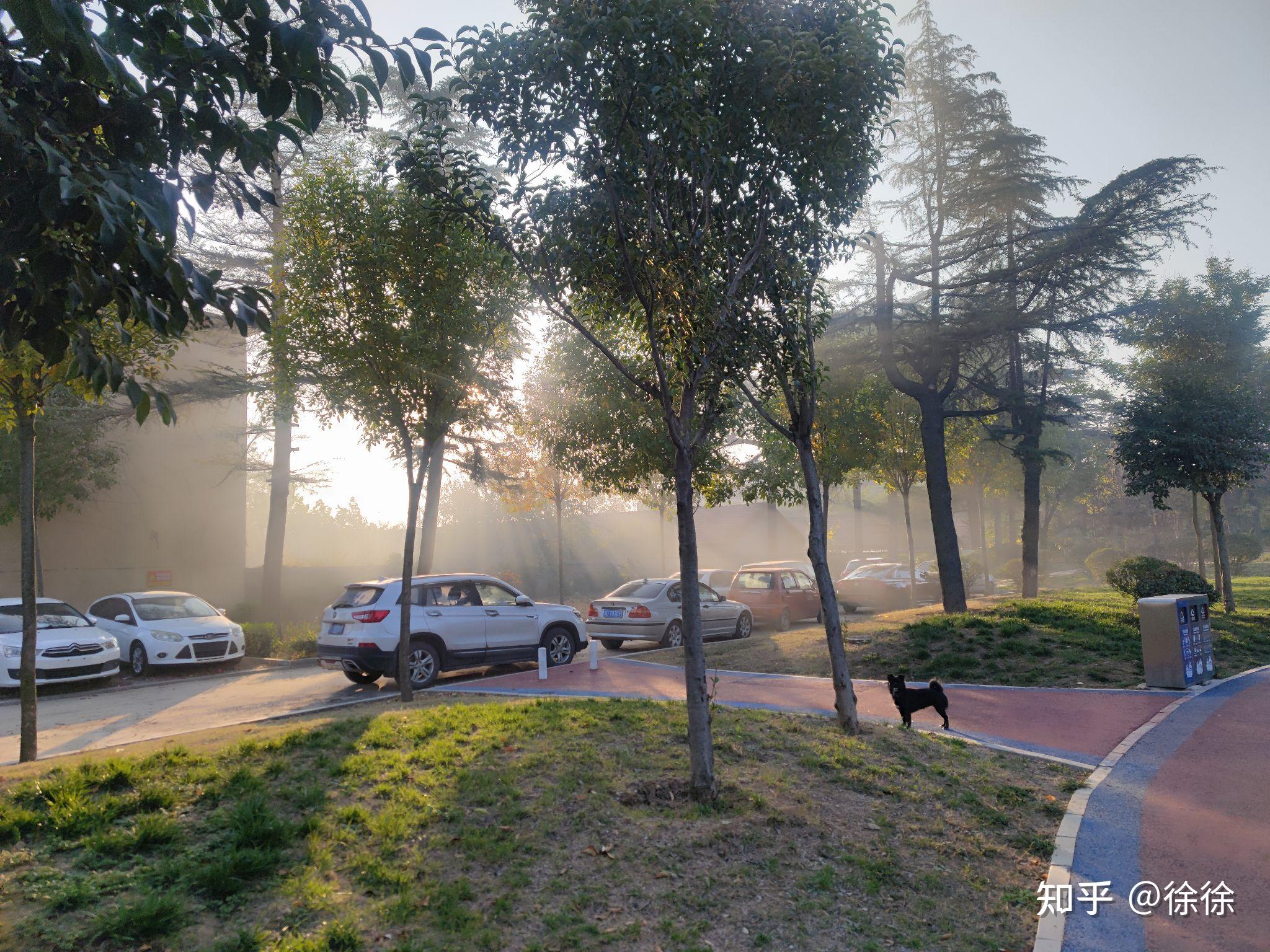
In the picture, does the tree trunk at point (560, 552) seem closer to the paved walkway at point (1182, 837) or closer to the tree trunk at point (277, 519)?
the tree trunk at point (277, 519)

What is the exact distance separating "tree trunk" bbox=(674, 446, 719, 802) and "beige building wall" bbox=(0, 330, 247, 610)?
17622mm

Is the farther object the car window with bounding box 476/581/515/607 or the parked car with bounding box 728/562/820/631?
the parked car with bounding box 728/562/820/631

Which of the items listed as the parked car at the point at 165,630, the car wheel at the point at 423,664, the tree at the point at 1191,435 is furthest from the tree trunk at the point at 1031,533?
the parked car at the point at 165,630

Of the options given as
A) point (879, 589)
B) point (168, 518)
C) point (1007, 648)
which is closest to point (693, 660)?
point (1007, 648)

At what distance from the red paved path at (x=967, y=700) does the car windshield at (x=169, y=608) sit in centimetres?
689

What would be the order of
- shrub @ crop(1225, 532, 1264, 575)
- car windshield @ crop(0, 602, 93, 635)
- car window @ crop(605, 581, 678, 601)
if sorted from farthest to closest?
1. shrub @ crop(1225, 532, 1264, 575)
2. car window @ crop(605, 581, 678, 601)
3. car windshield @ crop(0, 602, 93, 635)

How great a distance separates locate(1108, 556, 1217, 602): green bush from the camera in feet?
49.6

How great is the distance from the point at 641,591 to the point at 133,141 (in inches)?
584

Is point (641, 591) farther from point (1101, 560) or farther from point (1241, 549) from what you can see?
point (1241, 549)

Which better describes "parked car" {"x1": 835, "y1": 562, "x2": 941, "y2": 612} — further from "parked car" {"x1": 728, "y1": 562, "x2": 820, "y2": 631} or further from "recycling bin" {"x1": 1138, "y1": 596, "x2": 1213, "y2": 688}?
"recycling bin" {"x1": 1138, "y1": 596, "x2": 1213, "y2": 688}

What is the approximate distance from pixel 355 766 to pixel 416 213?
6.69m

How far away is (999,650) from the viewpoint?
12773 millimetres

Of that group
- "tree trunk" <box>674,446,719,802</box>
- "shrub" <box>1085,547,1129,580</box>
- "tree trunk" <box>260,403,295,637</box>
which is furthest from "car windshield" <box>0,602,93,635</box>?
"shrub" <box>1085,547,1129,580</box>

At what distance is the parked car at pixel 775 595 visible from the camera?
2134cm
